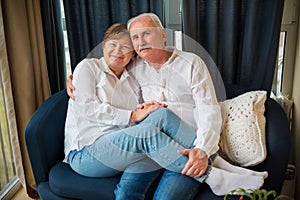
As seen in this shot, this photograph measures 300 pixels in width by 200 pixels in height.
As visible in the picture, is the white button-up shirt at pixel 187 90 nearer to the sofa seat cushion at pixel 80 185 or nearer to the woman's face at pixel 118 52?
the woman's face at pixel 118 52

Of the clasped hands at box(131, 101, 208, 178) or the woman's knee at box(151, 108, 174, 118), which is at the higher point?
the woman's knee at box(151, 108, 174, 118)

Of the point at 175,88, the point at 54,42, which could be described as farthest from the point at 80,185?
the point at 54,42

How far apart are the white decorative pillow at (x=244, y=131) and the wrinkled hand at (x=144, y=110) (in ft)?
1.07

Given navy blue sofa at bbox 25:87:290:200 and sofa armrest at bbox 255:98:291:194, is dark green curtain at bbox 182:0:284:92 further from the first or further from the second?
sofa armrest at bbox 255:98:291:194

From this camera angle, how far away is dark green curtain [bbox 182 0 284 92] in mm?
2047

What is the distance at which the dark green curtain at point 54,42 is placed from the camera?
2.22m

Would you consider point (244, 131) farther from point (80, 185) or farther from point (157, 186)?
point (80, 185)

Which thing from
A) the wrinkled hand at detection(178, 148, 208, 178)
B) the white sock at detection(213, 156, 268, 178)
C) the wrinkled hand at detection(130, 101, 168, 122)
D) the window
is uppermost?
the wrinkled hand at detection(130, 101, 168, 122)

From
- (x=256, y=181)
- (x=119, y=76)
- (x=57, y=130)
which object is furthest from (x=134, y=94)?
(x=256, y=181)

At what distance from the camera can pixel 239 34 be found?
2127mm

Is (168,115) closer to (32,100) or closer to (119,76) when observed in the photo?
(119,76)

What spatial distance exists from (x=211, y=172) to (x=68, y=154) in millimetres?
729

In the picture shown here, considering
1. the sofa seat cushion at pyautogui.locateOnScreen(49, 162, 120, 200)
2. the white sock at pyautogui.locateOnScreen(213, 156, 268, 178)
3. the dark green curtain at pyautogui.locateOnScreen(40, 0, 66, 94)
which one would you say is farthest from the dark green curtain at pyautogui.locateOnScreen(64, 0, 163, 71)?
the white sock at pyautogui.locateOnScreen(213, 156, 268, 178)

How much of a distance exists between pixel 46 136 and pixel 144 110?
0.50m
